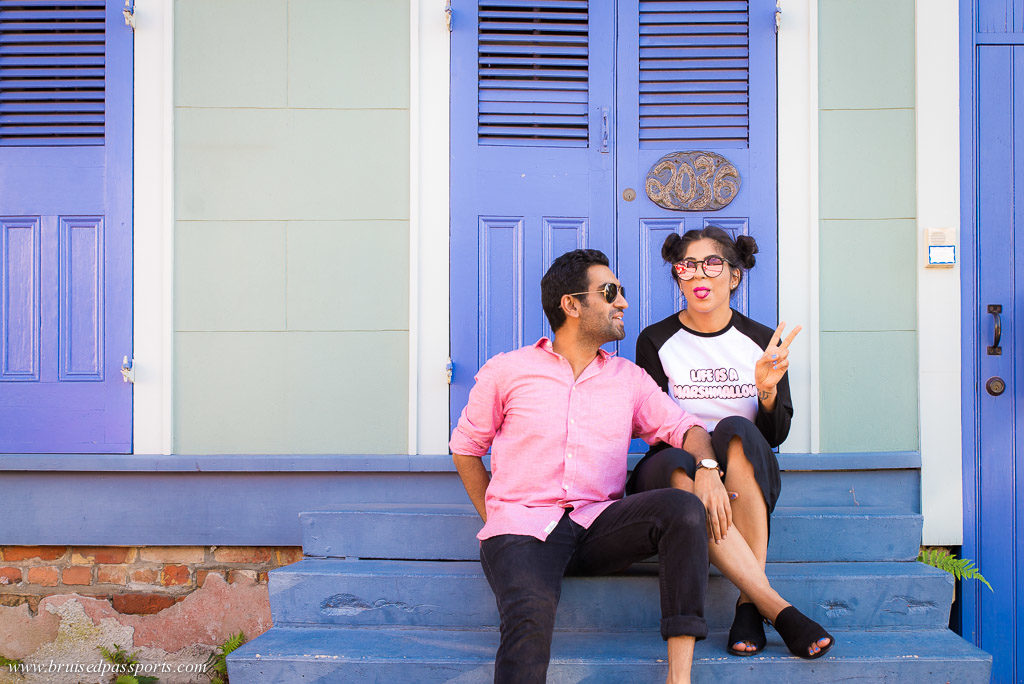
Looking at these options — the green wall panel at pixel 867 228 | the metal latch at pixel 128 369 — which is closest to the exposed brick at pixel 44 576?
the metal latch at pixel 128 369

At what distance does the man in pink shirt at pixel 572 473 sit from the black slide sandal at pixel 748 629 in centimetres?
28

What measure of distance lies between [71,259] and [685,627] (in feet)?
9.83

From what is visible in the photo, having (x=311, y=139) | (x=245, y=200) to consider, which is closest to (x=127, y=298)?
(x=245, y=200)

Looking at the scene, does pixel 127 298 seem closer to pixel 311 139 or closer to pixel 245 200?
pixel 245 200

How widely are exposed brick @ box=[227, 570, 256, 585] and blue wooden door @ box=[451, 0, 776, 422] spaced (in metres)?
1.18

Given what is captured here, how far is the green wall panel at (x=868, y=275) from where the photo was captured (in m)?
3.16

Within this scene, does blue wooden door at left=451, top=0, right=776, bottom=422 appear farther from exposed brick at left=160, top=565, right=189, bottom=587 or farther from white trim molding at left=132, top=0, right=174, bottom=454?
exposed brick at left=160, top=565, right=189, bottom=587

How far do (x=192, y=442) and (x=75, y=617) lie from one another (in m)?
0.96

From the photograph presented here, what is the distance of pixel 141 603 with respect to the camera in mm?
3250

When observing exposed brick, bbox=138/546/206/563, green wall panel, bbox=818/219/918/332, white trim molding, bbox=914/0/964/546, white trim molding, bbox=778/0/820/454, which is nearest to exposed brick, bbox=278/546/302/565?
exposed brick, bbox=138/546/206/563

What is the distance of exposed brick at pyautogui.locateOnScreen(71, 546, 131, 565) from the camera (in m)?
3.26

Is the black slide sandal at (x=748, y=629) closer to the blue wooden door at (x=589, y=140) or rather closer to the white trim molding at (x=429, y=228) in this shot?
the blue wooden door at (x=589, y=140)

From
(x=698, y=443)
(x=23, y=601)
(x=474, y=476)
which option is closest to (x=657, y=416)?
(x=698, y=443)

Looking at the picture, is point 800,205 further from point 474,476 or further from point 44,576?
point 44,576
